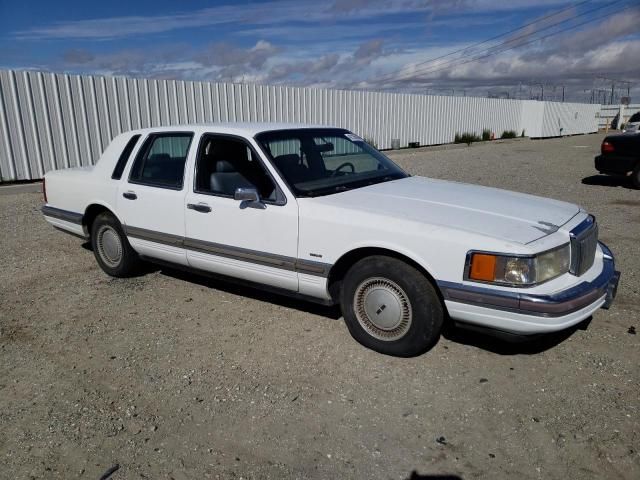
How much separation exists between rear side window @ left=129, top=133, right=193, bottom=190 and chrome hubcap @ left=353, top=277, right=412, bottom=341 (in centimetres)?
198

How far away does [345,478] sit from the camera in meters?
2.55

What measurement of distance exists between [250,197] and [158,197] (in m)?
1.22

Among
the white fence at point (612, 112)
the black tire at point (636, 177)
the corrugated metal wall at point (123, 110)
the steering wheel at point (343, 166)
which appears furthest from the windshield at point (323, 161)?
the white fence at point (612, 112)

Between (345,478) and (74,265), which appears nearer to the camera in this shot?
(345,478)

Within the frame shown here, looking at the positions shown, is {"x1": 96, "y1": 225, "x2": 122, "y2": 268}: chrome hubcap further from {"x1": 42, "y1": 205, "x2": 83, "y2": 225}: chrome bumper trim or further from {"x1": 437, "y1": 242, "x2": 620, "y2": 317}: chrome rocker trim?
{"x1": 437, "y1": 242, "x2": 620, "y2": 317}: chrome rocker trim

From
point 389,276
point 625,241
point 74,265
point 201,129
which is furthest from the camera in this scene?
point 625,241

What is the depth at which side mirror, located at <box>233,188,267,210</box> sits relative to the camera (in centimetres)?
392

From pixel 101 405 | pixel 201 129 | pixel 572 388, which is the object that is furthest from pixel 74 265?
pixel 572 388

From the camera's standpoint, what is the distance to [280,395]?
10.8 ft

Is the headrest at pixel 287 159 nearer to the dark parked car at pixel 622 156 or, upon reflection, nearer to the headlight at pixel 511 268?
the headlight at pixel 511 268

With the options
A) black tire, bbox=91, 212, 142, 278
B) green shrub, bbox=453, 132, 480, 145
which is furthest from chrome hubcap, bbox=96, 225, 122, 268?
green shrub, bbox=453, 132, 480, 145

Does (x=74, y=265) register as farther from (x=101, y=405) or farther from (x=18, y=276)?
(x=101, y=405)

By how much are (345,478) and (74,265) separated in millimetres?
4644

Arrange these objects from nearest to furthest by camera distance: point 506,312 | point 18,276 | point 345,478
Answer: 1. point 345,478
2. point 506,312
3. point 18,276
